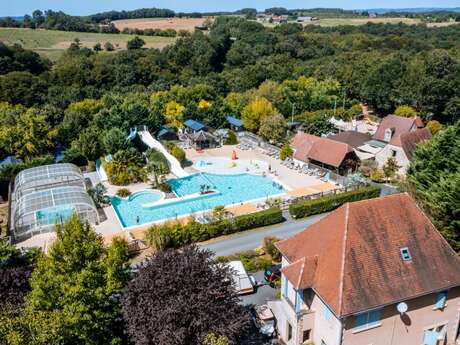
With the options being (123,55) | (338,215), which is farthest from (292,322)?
(123,55)

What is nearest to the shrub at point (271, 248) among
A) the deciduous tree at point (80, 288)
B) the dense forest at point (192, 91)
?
the deciduous tree at point (80, 288)

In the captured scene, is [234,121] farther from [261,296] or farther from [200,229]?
[261,296]

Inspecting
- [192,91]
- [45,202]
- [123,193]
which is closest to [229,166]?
[123,193]

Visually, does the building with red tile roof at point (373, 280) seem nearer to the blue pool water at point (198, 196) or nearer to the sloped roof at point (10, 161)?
the blue pool water at point (198, 196)

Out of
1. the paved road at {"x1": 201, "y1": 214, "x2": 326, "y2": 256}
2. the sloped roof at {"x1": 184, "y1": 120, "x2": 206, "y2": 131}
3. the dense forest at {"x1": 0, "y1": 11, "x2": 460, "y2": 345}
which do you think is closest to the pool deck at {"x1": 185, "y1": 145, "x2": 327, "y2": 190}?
the sloped roof at {"x1": 184, "y1": 120, "x2": 206, "y2": 131}

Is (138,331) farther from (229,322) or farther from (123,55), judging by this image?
(123,55)

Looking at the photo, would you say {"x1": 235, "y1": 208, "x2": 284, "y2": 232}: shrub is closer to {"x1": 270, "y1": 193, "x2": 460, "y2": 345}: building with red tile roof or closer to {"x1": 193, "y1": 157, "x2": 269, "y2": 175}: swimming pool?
{"x1": 270, "y1": 193, "x2": 460, "y2": 345}: building with red tile roof
